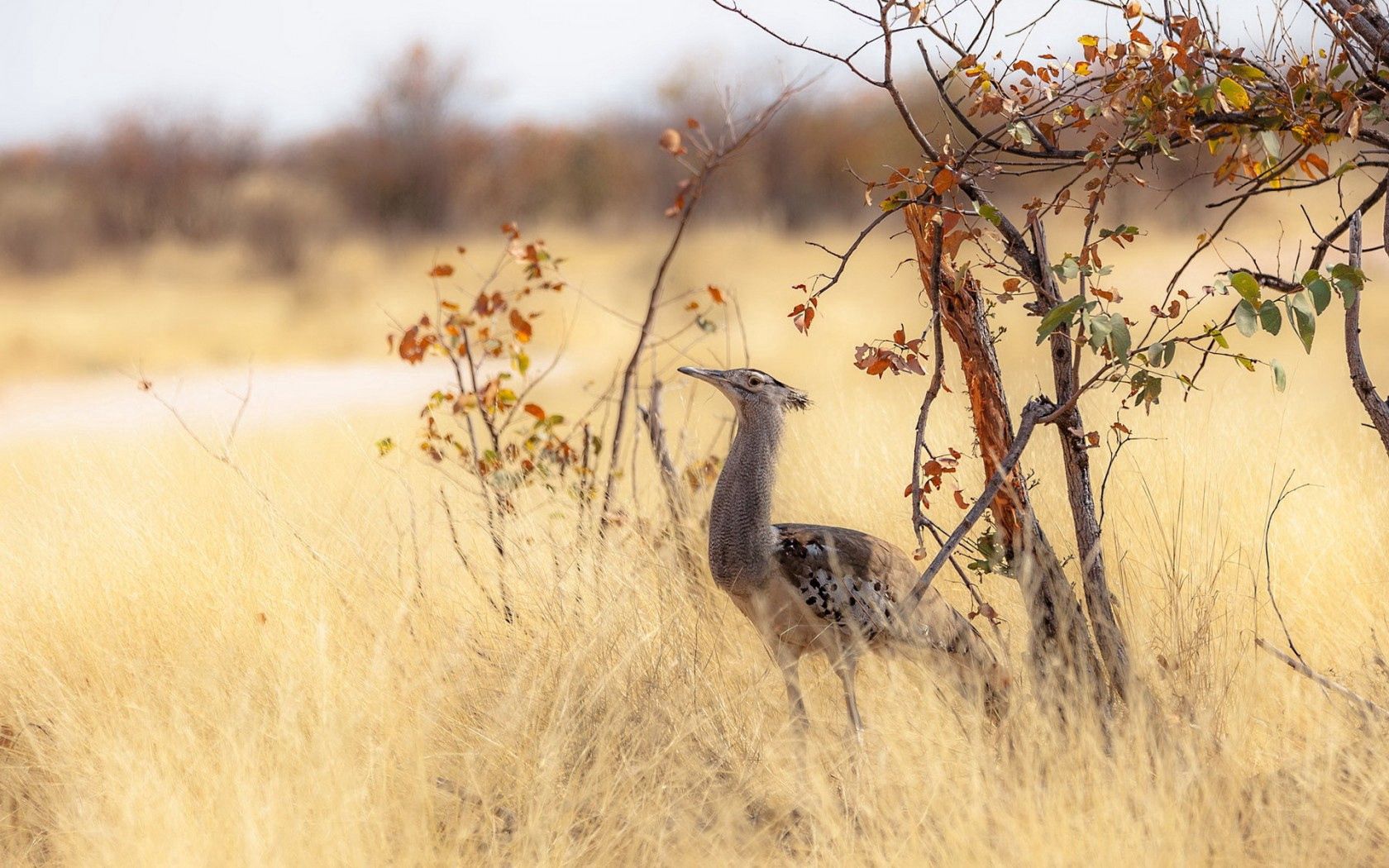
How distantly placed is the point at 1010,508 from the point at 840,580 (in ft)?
1.41

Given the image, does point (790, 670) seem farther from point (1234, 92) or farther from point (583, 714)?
point (1234, 92)

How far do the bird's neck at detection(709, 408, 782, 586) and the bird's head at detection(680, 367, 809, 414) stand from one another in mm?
21

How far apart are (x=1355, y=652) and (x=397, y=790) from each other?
212 centimetres

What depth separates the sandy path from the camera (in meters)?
7.69

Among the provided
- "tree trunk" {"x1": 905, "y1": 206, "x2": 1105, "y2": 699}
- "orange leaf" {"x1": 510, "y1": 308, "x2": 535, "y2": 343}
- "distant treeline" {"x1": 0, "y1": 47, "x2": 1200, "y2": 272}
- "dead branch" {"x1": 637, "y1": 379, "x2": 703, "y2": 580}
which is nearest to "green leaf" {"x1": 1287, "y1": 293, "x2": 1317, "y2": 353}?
"tree trunk" {"x1": 905, "y1": 206, "x2": 1105, "y2": 699}

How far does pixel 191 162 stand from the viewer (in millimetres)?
18484

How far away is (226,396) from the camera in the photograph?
9.27 metres

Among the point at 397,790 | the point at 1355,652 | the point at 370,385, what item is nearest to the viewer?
the point at 397,790

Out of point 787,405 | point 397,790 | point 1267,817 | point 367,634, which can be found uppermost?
point 787,405

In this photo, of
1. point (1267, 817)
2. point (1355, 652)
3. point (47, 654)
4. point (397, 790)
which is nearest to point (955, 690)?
point (1267, 817)

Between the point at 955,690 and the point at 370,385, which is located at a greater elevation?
the point at 370,385

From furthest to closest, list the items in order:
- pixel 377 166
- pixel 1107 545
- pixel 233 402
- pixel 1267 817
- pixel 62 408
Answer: pixel 377 166 → pixel 62 408 → pixel 233 402 → pixel 1107 545 → pixel 1267 817

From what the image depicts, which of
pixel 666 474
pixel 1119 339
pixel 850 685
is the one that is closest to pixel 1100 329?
pixel 1119 339

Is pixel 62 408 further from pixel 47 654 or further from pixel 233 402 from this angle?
pixel 47 654
